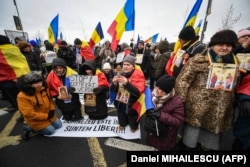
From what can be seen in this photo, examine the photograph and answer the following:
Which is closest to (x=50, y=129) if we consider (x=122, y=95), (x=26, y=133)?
(x=26, y=133)

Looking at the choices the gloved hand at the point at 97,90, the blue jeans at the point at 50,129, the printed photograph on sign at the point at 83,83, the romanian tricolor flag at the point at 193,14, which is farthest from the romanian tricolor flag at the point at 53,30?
the romanian tricolor flag at the point at 193,14

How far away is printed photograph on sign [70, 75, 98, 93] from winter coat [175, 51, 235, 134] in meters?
1.79

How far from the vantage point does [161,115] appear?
2.05m

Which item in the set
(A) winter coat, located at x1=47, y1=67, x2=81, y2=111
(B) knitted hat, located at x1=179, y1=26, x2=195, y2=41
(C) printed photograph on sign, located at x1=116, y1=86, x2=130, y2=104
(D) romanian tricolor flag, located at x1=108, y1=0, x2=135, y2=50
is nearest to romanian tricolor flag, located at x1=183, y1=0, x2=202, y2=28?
(B) knitted hat, located at x1=179, y1=26, x2=195, y2=41

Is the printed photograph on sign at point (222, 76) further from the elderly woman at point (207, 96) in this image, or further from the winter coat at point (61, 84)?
the winter coat at point (61, 84)

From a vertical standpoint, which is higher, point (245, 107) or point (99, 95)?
point (245, 107)

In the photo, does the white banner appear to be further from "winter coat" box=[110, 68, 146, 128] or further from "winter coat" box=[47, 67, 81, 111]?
"winter coat" box=[47, 67, 81, 111]

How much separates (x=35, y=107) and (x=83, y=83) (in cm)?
103

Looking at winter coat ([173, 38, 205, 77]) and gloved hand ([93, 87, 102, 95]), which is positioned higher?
winter coat ([173, 38, 205, 77])

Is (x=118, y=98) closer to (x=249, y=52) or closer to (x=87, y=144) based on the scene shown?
(x=87, y=144)

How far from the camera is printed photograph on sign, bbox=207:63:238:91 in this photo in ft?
6.09

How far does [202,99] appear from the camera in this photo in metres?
2.06

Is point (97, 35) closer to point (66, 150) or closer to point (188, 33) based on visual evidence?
point (188, 33)

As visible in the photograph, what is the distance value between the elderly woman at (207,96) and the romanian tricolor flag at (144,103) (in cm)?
44
